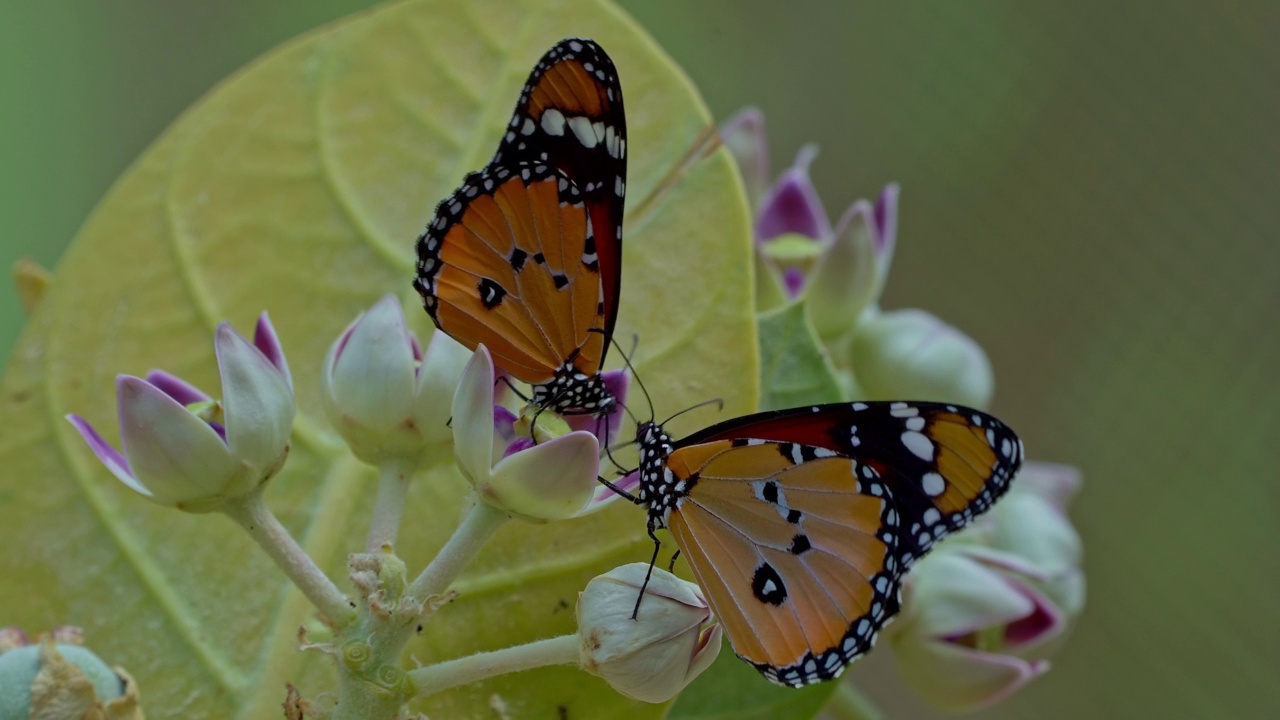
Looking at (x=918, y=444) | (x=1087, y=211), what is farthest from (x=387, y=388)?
(x=1087, y=211)

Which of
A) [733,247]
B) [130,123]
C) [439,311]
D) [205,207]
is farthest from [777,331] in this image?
[130,123]

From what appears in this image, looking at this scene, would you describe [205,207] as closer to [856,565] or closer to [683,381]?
[683,381]

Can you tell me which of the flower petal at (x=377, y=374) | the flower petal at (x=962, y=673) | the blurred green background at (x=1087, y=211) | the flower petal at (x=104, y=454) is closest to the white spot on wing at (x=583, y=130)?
the flower petal at (x=377, y=374)

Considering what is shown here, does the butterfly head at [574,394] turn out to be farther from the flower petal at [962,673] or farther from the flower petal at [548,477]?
the flower petal at [962,673]

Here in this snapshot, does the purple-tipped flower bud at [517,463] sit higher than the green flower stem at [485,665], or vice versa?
the purple-tipped flower bud at [517,463]

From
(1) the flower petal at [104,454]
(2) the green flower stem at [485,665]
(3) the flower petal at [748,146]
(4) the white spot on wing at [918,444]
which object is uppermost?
(3) the flower petal at [748,146]

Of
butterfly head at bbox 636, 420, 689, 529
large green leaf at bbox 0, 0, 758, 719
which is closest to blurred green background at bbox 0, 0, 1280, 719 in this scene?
large green leaf at bbox 0, 0, 758, 719

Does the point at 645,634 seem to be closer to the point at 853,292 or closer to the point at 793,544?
the point at 793,544
